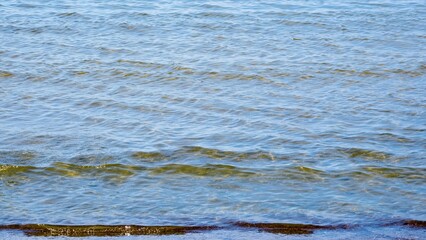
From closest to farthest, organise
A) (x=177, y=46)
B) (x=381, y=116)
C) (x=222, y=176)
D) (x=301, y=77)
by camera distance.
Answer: (x=222, y=176) < (x=381, y=116) < (x=301, y=77) < (x=177, y=46)

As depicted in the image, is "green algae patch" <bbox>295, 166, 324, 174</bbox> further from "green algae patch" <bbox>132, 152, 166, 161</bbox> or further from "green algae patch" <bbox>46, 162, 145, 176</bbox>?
"green algae patch" <bbox>46, 162, 145, 176</bbox>

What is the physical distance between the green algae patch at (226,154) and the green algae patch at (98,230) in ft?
4.93

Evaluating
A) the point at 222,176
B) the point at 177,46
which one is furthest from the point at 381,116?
the point at 177,46

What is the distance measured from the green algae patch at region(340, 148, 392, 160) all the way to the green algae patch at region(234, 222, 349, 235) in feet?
4.96

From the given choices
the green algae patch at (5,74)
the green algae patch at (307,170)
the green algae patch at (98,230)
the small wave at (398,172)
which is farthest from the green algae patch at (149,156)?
the green algae patch at (5,74)

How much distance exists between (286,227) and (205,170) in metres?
1.32

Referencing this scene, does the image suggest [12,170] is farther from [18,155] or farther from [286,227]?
[286,227]

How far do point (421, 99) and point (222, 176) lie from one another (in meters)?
3.09

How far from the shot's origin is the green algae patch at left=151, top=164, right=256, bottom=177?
23.4ft

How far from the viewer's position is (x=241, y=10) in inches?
527

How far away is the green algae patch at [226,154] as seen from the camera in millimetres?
7504

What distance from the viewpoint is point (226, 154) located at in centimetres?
757

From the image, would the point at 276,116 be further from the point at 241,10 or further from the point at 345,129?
the point at 241,10

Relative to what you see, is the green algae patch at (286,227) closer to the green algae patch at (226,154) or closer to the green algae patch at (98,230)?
the green algae patch at (98,230)
